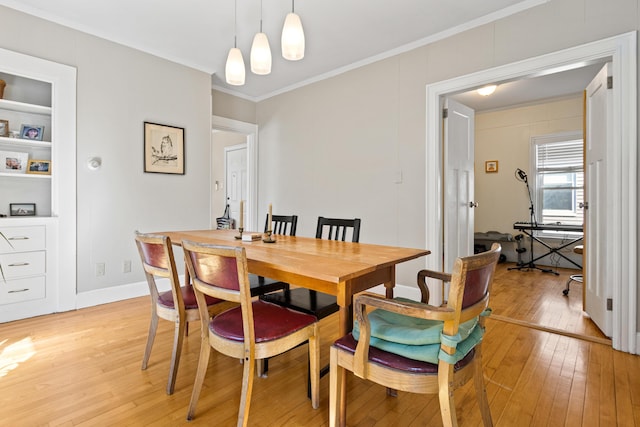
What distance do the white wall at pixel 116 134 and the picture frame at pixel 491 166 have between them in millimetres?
4774

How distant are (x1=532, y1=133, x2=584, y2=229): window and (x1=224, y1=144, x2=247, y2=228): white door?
5019mm

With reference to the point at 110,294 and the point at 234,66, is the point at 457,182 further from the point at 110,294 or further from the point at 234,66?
the point at 110,294

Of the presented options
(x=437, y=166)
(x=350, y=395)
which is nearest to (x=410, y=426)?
(x=350, y=395)

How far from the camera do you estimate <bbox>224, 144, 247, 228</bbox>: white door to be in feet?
20.3

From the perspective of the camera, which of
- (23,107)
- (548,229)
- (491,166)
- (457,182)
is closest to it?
(23,107)

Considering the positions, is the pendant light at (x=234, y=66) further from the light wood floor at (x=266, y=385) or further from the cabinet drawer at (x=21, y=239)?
the cabinet drawer at (x=21, y=239)

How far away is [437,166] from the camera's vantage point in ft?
10.3

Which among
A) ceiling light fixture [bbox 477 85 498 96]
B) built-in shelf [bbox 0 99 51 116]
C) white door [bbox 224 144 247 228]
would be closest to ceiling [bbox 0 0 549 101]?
built-in shelf [bbox 0 99 51 116]

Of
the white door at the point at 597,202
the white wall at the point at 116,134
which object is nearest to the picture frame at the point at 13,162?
the white wall at the point at 116,134

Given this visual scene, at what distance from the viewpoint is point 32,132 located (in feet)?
9.70

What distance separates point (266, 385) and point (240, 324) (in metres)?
0.55

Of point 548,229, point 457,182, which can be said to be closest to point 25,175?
point 457,182

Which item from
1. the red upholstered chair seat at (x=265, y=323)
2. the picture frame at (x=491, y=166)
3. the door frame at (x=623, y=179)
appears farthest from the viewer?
the picture frame at (x=491, y=166)

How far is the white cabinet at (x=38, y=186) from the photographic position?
8.93ft
